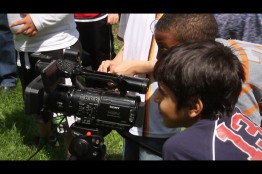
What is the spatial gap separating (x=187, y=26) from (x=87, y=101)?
1.65 feet

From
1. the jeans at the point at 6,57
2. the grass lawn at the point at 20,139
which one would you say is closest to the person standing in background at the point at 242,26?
the grass lawn at the point at 20,139

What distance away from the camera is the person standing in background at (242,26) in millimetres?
2498

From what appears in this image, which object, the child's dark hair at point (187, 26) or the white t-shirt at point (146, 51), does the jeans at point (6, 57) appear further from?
the child's dark hair at point (187, 26)

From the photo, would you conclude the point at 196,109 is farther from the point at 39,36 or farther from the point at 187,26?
the point at 39,36

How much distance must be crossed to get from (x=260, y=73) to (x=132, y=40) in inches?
23.3

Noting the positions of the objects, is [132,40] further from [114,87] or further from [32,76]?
[32,76]

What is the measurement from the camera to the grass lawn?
328cm

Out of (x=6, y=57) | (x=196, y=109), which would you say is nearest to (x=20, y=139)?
(x=6, y=57)

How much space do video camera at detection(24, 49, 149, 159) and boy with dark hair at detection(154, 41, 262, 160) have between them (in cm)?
15

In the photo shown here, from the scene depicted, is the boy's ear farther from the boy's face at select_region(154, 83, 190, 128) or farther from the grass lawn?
the grass lawn

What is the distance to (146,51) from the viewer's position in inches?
81.4
